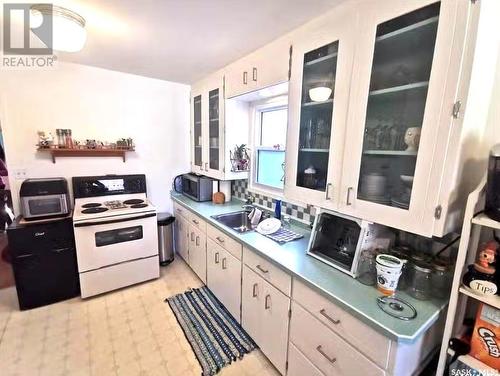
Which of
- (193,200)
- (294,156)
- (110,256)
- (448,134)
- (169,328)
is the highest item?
(448,134)

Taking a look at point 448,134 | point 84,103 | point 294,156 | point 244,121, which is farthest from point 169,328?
point 84,103

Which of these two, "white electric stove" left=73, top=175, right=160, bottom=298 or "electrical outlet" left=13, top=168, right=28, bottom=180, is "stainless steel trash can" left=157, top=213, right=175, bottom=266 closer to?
"white electric stove" left=73, top=175, right=160, bottom=298

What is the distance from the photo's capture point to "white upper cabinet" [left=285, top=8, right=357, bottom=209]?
126 centimetres

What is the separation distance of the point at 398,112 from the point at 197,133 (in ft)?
7.62

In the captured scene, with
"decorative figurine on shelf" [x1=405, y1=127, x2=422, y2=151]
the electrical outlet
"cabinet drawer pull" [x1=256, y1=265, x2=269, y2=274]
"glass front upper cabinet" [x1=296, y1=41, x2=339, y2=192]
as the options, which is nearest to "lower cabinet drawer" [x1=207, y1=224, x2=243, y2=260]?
"cabinet drawer pull" [x1=256, y1=265, x2=269, y2=274]

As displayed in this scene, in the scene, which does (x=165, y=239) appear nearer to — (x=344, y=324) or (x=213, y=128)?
(x=213, y=128)

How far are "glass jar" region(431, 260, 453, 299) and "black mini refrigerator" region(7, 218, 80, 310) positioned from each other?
278 centimetres

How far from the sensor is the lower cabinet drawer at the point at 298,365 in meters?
1.29

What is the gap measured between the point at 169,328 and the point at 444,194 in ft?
6.93

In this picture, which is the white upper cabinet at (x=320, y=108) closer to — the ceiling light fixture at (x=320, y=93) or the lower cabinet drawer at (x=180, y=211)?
the ceiling light fixture at (x=320, y=93)

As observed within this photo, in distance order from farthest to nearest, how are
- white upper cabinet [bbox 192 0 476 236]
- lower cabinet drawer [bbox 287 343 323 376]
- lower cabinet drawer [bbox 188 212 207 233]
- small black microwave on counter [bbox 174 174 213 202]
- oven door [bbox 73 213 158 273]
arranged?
small black microwave on counter [bbox 174 174 213 202], lower cabinet drawer [bbox 188 212 207 233], oven door [bbox 73 213 158 273], lower cabinet drawer [bbox 287 343 323 376], white upper cabinet [bbox 192 0 476 236]

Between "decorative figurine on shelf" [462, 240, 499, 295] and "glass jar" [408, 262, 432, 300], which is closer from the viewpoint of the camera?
"decorative figurine on shelf" [462, 240, 499, 295]

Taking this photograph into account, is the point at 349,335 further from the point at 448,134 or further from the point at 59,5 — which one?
the point at 59,5

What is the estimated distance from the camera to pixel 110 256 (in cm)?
238
